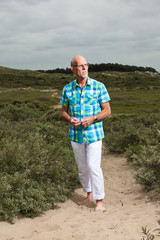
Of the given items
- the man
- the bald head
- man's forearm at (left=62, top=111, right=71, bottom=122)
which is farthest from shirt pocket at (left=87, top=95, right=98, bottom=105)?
the bald head

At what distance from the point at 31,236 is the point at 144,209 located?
1.81 meters

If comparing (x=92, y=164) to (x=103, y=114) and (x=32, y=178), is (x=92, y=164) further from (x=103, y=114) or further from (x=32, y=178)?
(x=32, y=178)

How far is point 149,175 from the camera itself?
220 inches

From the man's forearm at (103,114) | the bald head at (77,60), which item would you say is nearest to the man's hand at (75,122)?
the man's forearm at (103,114)

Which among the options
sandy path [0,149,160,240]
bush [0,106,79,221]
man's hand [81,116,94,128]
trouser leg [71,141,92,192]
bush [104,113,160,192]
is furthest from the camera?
bush [104,113,160,192]

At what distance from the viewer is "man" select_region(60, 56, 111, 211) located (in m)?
4.64

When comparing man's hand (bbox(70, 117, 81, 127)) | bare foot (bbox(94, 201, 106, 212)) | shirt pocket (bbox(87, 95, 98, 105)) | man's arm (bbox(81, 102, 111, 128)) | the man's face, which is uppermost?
the man's face

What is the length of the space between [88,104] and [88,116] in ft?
0.57

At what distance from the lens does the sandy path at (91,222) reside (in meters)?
3.88

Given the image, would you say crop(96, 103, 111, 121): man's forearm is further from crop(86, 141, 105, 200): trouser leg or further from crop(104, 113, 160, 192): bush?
crop(104, 113, 160, 192): bush

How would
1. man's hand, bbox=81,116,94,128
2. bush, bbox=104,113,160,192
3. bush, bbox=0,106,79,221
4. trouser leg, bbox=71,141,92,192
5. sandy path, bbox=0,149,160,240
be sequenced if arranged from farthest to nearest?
1. bush, bbox=104,113,160,192
2. trouser leg, bbox=71,141,92,192
3. bush, bbox=0,106,79,221
4. man's hand, bbox=81,116,94,128
5. sandy path, bbox=0,149,160,240

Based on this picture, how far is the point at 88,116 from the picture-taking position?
15.3 ft

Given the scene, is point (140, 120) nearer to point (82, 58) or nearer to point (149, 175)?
Answer: point (149, 175)

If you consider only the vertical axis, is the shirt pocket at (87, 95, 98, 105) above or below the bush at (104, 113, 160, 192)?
above
